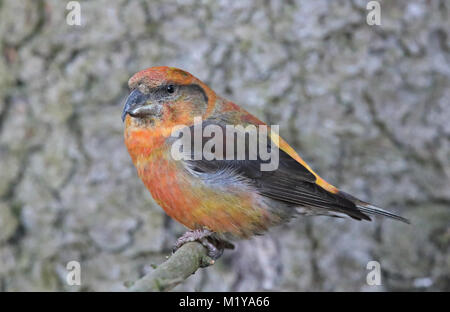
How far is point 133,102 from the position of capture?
11.6ft

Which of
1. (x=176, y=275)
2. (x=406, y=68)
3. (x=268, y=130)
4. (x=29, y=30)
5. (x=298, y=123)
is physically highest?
(x=29, y=30)

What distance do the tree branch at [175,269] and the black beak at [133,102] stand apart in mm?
869

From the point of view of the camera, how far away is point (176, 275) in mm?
2670

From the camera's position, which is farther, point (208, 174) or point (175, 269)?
point (208, 174)

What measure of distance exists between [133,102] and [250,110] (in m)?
1.69

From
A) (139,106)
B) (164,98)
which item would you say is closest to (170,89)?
(164,98)

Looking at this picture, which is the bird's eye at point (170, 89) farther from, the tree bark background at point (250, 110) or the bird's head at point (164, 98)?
the tree bark background at point (250, 110)

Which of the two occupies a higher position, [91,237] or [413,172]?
[413,172]

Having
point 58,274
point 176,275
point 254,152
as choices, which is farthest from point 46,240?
point 176,275

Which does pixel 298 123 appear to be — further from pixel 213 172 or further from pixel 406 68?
pixel 213 172

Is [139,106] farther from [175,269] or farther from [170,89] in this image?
[175,269]

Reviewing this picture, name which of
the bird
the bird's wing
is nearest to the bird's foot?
Result: the bird

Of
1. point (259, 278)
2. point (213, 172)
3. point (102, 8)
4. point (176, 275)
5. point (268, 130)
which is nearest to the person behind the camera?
point (176, 275)

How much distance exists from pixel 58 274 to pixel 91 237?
0.43m
